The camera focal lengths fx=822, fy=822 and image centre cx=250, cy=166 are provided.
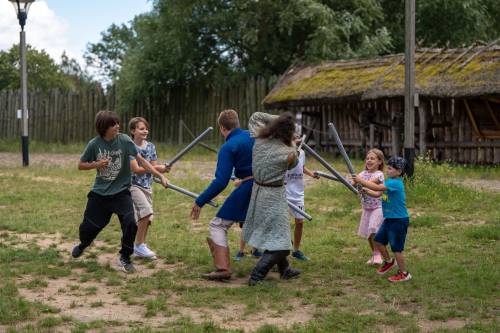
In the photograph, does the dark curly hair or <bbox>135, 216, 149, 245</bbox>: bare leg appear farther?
<bbox>135, 216, 149, 245</bbox>: bare leg

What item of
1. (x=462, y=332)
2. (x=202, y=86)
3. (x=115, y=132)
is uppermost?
(x=202, y=86)

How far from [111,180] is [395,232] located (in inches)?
103

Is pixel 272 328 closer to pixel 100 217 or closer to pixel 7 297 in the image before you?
pixel 7 297

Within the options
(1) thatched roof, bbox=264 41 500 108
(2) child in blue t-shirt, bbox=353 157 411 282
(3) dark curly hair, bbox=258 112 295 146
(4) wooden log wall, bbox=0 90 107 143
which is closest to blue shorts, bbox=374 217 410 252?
(2) child in blue t-shirt, bbox=353 157 411 282

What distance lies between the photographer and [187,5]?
85.7 feet

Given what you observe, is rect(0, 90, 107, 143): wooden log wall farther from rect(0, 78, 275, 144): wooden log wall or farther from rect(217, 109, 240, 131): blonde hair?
rect(217, 109, 240, 131): blonde hair

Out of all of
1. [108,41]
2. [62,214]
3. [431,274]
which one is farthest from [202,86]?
[108,41]

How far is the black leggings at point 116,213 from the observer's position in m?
7.53

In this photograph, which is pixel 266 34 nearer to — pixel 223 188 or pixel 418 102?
pixel 418 102

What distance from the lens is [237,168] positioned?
7.26m

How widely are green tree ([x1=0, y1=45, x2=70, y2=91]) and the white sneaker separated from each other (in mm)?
39516

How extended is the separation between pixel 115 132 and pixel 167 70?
65.2 feet

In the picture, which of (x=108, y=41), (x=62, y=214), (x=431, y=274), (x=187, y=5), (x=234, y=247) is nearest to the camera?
(x=431, y=274)

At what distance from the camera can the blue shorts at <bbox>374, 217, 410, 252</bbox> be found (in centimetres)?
711
